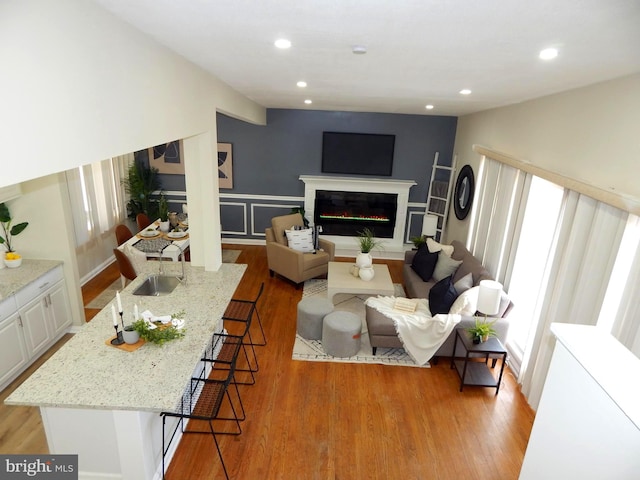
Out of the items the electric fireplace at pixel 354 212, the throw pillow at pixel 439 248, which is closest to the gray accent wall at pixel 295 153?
the electric fireplace at pixel 354 212

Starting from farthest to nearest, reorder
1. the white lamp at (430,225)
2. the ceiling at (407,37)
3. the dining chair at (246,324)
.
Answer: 1. the white lamp at (430,225)
2. the dining chair at (246,324)
3. the ceiling at (407,37)

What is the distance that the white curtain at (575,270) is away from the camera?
2.68m

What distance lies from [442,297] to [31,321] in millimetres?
4236

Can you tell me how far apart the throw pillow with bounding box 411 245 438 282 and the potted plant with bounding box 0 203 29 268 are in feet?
15.7

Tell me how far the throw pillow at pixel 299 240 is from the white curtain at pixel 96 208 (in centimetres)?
301

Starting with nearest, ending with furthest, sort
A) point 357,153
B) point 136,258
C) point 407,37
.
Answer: point 407,37, point 136,258, point 357,153

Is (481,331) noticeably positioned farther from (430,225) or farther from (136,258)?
(136,258)

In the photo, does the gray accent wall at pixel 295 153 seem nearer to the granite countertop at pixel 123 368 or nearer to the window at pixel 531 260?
the window at pixel 531 260

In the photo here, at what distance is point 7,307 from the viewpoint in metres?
3.43

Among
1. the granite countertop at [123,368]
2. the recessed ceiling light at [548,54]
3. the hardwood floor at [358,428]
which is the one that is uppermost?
the recessed ceiling light at [548,54]

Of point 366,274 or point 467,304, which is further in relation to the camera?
point 366,274

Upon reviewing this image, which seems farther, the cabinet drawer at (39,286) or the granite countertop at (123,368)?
the cabinet drawer at (39,286)

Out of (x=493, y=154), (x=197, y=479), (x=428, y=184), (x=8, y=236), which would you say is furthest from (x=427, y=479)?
(x=428, y=184)

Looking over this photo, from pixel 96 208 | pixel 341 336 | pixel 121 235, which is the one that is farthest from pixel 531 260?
pixel 96 208
